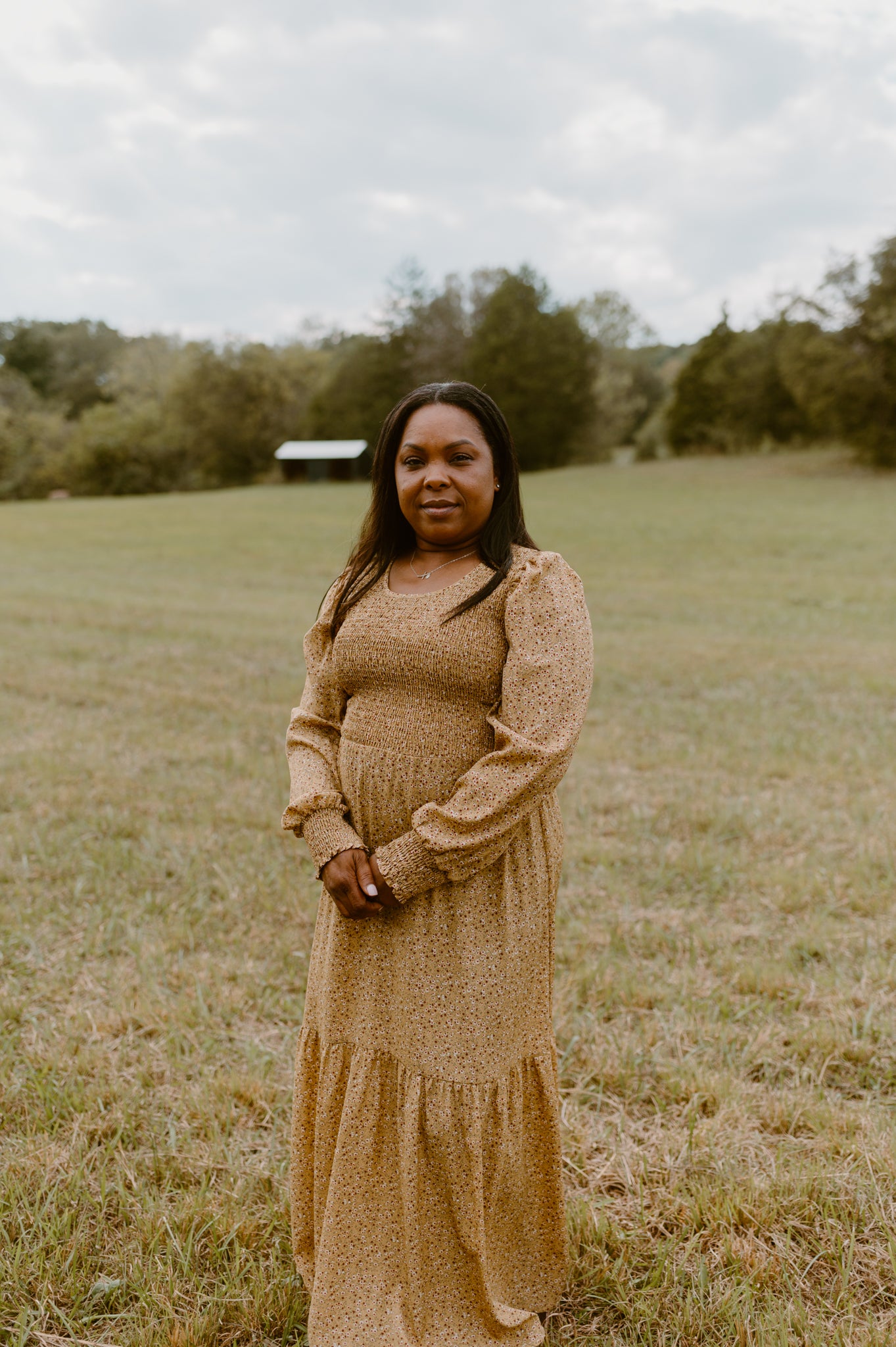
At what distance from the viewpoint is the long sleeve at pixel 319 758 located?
2039mm

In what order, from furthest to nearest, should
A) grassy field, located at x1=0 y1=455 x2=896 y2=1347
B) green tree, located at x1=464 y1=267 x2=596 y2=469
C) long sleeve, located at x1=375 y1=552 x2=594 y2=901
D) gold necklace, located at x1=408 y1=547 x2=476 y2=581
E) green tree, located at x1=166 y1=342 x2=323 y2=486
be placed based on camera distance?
green tree, located at x1=166 y1=342 x2=323 y2=486 → green tree, located at x1=464 y1=267 x2=596 y2=469 → grassy field, located at x1=0 y1=455 x2=896 y2=1347 → gold necklace, located at x1=408 y1=547 x2=476 y2=581 → long sleeve, located at x1=375 y1=552 x2=594 y2=901

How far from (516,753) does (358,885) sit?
418mm

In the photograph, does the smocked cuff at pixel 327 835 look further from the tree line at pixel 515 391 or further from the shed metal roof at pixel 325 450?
the shed metal roof at pixel 325 450

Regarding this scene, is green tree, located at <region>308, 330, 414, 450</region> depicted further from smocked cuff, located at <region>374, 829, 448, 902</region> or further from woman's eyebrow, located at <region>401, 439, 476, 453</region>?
smocked cuff, located at <region>374, 829, 448, 902</region>

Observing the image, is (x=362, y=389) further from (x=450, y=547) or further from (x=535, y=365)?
(x=450, y=547)

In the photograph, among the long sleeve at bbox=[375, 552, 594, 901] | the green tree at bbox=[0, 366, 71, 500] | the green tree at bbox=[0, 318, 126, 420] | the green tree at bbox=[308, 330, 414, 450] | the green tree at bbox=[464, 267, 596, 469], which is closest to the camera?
the long sleeve at bbox=[375, 552, 594, 901]

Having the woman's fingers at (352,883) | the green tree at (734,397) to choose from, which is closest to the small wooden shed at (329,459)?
the green tree at (734,397)

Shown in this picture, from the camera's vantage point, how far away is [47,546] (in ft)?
74.2

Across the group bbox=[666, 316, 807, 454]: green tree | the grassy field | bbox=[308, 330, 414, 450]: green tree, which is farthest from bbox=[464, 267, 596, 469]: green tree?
the grassy field

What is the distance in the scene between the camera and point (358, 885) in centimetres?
194

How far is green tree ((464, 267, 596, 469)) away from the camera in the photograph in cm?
4747

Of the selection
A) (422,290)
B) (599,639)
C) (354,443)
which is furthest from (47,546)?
(422,290)

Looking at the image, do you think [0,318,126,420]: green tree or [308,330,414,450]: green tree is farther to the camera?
[0,318,126,420]: green tree

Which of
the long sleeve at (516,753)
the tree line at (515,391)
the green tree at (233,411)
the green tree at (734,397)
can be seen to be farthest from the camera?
the green tree at (233,411)
